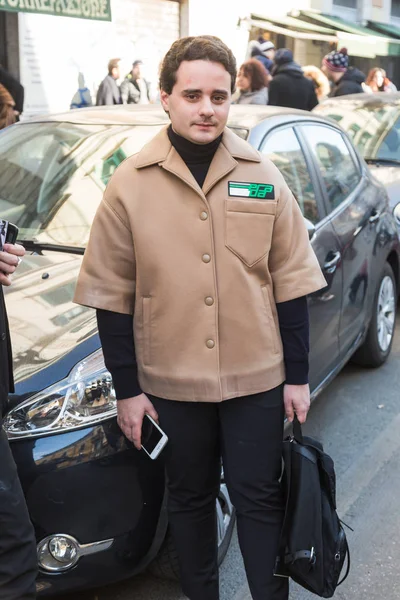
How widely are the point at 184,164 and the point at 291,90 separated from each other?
253 inches

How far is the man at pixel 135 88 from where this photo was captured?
11.9m

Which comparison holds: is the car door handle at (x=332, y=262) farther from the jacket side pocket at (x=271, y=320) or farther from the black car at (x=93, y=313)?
the jacket side pocket at (x=271, y=320)

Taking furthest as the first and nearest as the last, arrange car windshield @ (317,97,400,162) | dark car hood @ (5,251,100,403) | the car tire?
car windshield @ (317,97,400,162), the car tire, dark car hood @ (5,251,100,403)

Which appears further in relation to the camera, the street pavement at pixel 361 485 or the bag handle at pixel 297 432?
the street pavement at pixel 361 485

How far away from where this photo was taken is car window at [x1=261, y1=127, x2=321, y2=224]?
3.61 m

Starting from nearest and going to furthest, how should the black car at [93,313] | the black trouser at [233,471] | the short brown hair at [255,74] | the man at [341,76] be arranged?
the black trouser at [233,471] → the black car at [93,313] → the short brown hair at [255,74] → the man at [341,76]

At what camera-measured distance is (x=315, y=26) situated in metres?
18.0

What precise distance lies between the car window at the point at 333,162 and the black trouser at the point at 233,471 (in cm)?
182

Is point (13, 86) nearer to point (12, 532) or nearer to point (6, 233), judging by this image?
point (6, 233)

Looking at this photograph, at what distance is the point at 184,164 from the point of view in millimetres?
2168

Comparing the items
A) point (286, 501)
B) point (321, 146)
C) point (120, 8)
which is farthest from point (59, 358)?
point (120, 8)

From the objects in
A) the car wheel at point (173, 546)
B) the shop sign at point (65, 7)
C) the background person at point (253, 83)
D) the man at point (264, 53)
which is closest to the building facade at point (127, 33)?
the shop sign at point (65, 7)

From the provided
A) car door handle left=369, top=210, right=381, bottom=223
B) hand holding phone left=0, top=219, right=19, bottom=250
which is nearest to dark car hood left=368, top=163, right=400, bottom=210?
car door handle left=369, top=210, right=381, bottom=223

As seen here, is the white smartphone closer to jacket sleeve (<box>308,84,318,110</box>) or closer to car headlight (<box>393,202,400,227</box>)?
car headlight (<box>393,202,400,227</box>)
